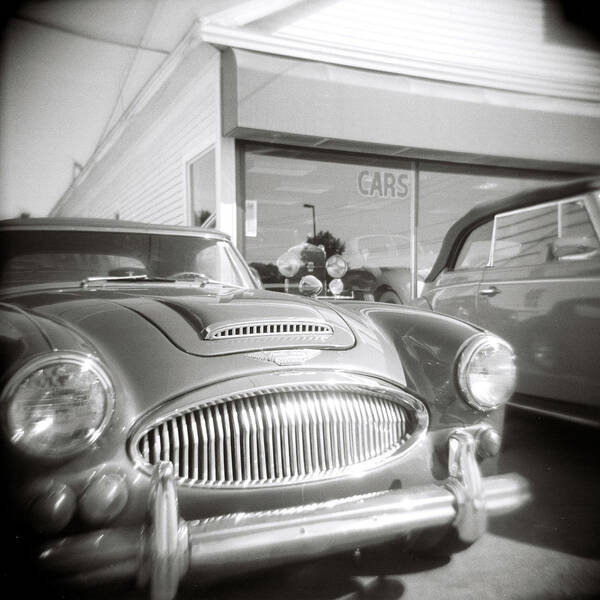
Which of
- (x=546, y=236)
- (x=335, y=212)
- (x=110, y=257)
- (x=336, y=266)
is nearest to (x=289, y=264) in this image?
(x=336, y=266)

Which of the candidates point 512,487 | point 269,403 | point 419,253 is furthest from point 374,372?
point 419,253

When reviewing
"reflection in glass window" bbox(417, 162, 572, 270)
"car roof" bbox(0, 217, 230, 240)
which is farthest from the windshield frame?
"reflection in glass window" bbox(417, 162, 572, 270)

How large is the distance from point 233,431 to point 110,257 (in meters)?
1.56

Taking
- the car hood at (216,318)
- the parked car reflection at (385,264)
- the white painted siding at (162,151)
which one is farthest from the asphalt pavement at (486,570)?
the white painted siding at (162,151)

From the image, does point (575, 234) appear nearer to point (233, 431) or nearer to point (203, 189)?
point (233, 431)

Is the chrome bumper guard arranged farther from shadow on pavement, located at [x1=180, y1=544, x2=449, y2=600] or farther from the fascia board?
the fascia board

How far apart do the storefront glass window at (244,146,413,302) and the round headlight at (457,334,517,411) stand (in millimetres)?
4958

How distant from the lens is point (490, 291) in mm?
3900

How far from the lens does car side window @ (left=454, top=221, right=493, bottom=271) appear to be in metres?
4.23

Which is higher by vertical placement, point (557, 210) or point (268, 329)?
point (557, 210)

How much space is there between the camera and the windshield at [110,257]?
8.73 feet

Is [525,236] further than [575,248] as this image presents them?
Yes

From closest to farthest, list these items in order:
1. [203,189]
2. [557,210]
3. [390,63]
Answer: [557,210] → [390,63] → [203,189]

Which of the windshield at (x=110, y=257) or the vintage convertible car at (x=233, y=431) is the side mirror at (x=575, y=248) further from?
the windshield at (x=110, y=257)
